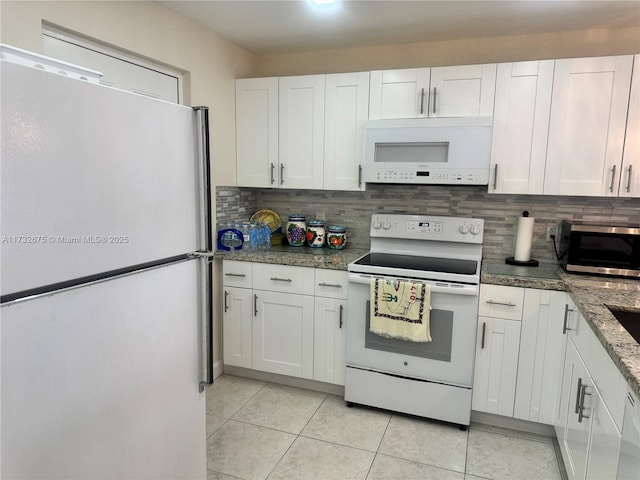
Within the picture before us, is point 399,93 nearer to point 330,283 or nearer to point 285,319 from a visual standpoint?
point 330,283

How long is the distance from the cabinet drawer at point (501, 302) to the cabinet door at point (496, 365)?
3 cm

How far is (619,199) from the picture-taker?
8.74ft

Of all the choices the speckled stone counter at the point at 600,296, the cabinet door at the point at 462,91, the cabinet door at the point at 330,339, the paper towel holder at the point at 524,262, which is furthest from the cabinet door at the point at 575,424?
the cabinet door at the point at 462,91

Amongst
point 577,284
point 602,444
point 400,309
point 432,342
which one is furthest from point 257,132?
point 602,444

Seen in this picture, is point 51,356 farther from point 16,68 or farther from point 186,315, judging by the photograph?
point 16,68

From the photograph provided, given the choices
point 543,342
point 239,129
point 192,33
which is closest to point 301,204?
point 239,129

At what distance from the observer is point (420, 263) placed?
2.67 metres

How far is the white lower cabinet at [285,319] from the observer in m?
2.74

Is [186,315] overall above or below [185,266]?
below

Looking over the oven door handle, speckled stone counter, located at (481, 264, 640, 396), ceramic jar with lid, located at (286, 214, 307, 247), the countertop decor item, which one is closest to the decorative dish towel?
the oven door handle

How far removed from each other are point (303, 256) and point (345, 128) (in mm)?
899

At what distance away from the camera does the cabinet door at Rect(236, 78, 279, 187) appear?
3.06m

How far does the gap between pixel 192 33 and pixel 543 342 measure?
8.93 ft

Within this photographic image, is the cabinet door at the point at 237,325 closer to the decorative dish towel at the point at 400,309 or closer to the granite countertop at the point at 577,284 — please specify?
the granite countertop at the point at 577,284
